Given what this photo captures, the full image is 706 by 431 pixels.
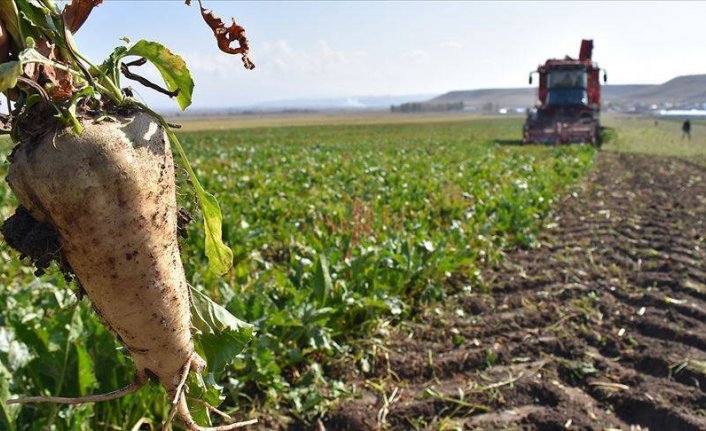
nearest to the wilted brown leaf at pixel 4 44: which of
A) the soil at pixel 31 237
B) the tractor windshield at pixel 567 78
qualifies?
the soil at pixel 31 237

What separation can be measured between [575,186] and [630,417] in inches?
307

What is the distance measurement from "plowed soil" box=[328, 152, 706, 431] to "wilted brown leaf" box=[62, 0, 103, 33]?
2005mm

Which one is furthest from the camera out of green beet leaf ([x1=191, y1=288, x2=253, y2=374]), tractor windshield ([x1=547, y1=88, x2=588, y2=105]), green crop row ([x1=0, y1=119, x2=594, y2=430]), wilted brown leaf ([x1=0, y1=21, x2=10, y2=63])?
tractor windshield ([x1=547, y1=88, x2=588, y2=105])

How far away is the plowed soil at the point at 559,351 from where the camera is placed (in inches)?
106

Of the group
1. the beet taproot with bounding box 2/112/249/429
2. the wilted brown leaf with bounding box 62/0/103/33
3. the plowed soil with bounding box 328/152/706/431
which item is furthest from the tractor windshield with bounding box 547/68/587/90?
the wilted brown leaf with bounding box 62/0/103/33

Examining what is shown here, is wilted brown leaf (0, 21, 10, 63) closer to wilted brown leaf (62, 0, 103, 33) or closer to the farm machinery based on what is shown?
wilted brown leaf (62, 0, 103, 33)

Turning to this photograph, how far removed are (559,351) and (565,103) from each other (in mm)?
17586

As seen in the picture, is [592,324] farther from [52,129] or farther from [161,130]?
[52,129]

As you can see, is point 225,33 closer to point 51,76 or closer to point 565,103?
point 51,76

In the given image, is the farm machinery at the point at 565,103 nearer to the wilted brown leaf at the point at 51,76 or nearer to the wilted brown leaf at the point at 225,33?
the wilted brown leaf at the point at 225,33

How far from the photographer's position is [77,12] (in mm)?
1213

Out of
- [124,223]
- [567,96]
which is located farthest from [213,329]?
[567,96]

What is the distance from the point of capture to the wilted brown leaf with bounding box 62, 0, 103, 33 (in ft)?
3.92

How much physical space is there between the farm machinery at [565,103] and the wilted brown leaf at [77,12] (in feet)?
60.1
